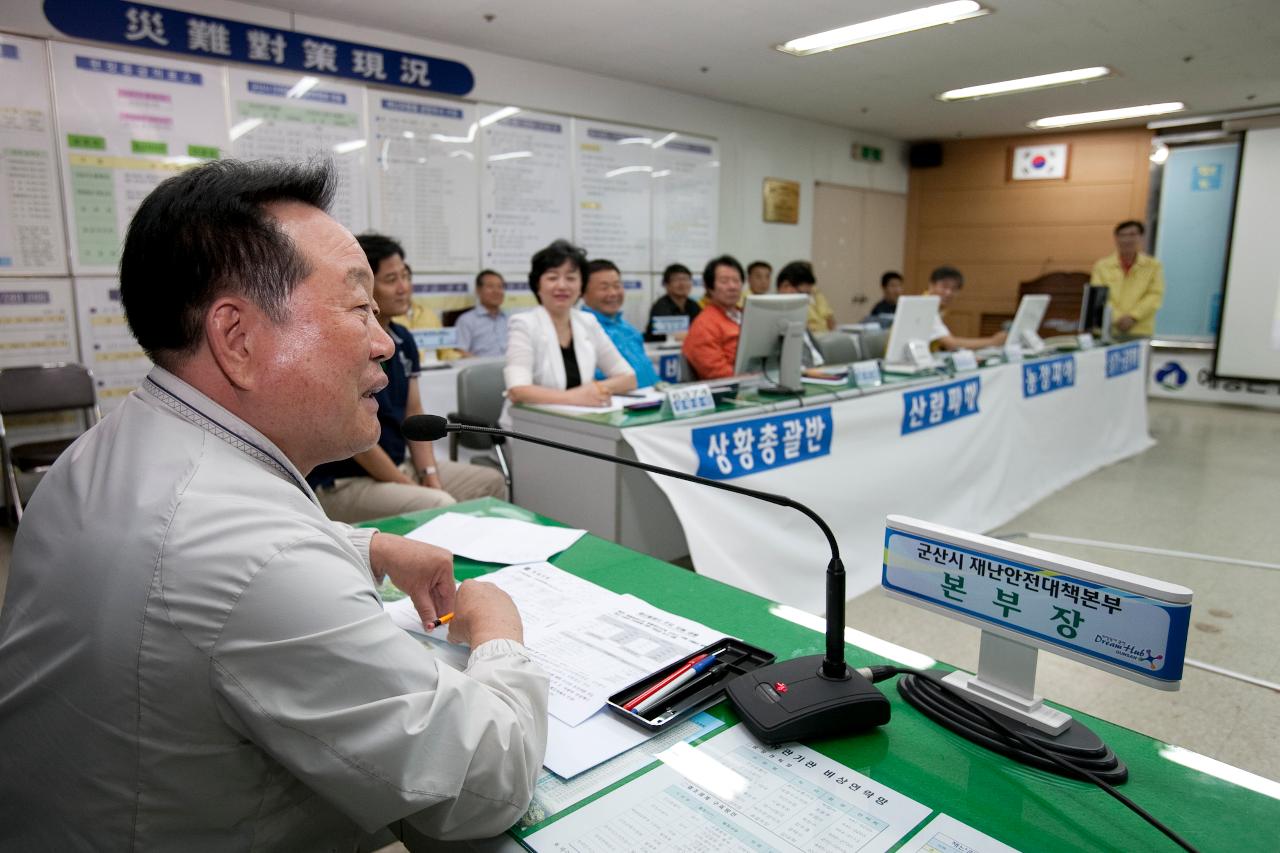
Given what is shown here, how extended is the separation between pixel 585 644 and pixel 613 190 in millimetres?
5381

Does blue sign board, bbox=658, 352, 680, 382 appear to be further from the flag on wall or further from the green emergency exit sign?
the flag on wall

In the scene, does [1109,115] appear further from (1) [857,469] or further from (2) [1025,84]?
(1) [857,469]

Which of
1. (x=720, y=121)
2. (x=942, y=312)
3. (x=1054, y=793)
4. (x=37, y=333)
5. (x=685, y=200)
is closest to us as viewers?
(x=1054, y=793)

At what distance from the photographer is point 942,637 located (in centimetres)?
257

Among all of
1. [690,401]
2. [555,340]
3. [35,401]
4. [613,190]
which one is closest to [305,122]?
[35,401]

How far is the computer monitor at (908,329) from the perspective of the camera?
12.4 feet

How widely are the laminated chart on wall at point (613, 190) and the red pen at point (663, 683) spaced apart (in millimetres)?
5095

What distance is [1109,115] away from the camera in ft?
23.0

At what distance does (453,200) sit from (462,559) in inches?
166

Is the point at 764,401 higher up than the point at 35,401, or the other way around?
the point at 764,401

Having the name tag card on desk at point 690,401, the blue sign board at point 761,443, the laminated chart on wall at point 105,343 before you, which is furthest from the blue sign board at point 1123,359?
the laminated chart on wall at point 105,343

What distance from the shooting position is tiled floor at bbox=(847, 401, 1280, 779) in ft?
6.90

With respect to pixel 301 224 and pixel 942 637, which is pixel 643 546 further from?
pixel 301 224

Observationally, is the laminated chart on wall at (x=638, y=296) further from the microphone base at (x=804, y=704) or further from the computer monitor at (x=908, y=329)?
the microphone base at (x=804, y=704)
